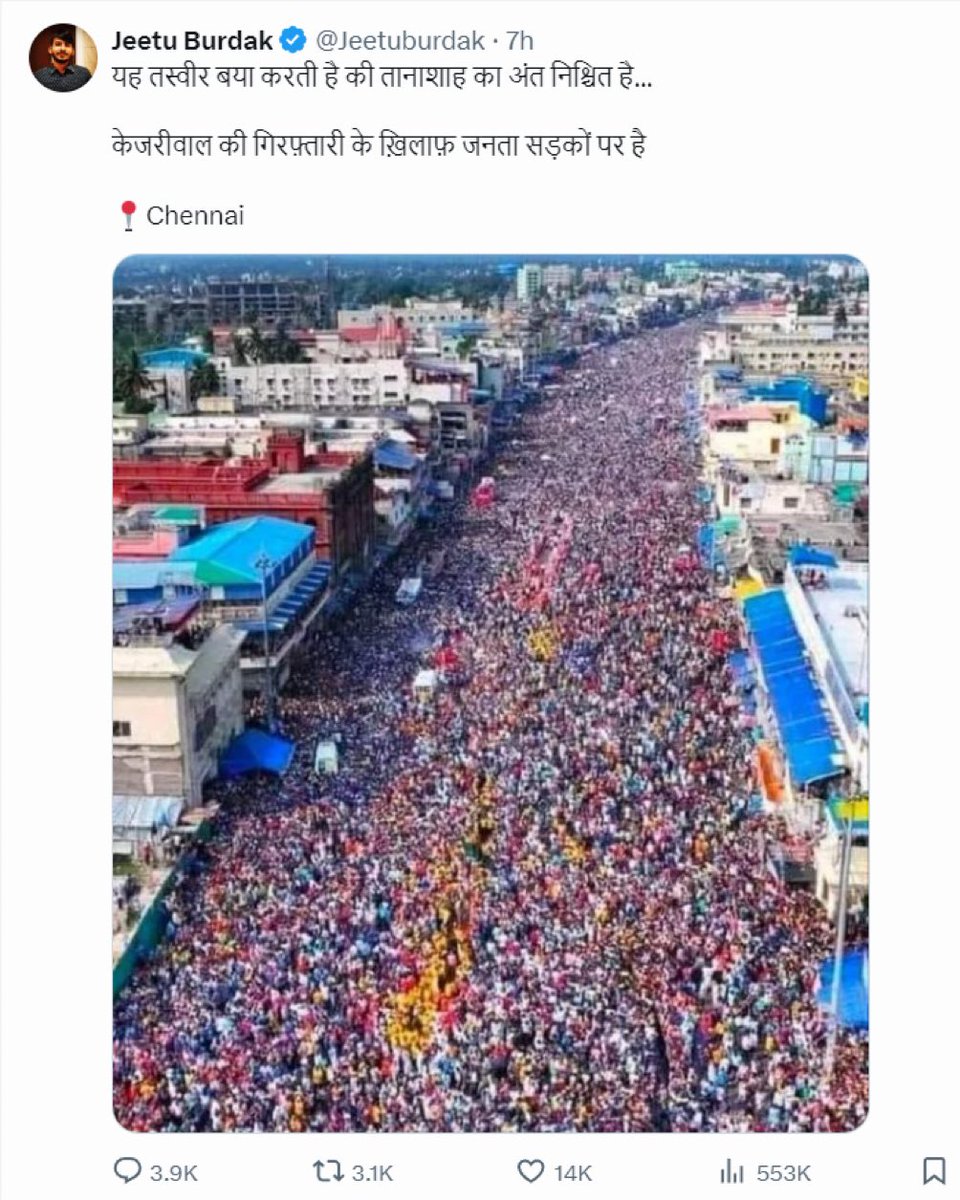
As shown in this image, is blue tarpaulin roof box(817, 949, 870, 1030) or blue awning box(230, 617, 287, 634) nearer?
blue tarpaulin roof box(817, 949, 870, 1030)

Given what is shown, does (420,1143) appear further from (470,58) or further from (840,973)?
(470,58)

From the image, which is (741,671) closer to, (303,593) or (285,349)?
(303,593)

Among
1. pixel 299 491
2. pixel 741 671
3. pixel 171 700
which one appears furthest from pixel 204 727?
pixel 741 671

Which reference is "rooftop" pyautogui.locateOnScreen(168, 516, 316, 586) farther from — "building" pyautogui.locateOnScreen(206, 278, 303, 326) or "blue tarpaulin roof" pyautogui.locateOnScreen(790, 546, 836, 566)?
"blue tarpaulin roof" pyautogui.locateOnScreen(790, 546, 836, 566)

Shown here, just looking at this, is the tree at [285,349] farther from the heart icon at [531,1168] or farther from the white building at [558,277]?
the heart icon at [531,1168]

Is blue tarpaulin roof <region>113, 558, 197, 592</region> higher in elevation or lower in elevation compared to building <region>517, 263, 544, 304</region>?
lower

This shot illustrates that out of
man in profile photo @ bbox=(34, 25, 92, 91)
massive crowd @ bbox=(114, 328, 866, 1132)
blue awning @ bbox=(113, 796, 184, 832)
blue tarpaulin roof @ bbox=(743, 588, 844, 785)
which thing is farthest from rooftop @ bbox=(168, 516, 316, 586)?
blue tarpaulin roof @ bbox=(743, 588, 844, 785)

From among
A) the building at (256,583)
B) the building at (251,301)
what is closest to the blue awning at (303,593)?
the building at (256,583)
